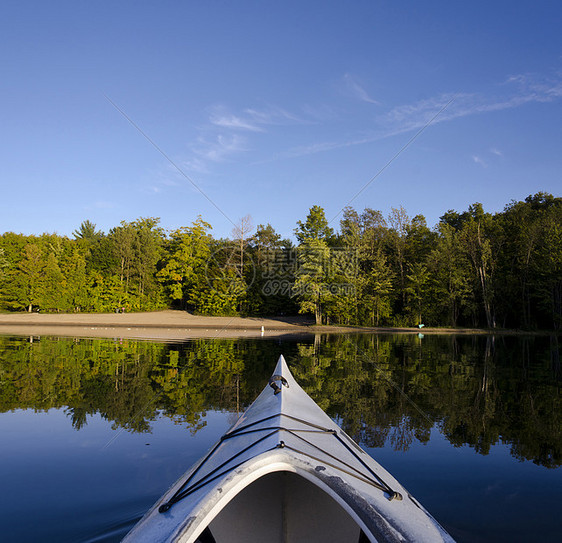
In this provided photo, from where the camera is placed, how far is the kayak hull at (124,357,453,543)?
7.06 ft

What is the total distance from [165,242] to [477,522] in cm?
4424

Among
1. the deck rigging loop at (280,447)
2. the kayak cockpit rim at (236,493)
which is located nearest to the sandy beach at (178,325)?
the deck rigging loop at (280,447)

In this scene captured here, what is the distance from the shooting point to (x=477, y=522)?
134 inches

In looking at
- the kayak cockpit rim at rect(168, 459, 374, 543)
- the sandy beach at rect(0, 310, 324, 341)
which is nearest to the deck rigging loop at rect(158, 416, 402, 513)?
the kayak cockpit rim at rect(168, 459, 374, 543)

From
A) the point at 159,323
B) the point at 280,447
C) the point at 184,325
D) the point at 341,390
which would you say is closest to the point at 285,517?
the point at 280,447

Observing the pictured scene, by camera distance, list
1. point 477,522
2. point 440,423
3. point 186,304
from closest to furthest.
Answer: point 477,522 < point 440,423 < point 186,304

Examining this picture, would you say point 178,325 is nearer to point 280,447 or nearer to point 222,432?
point 222,432

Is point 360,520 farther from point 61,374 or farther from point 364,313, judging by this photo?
point 364,313

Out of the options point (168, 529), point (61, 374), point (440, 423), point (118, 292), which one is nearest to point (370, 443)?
point (440, 423)

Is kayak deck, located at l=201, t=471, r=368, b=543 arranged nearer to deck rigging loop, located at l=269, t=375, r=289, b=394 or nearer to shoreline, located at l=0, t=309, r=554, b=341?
deck rigging loop, located at l=269, t=375, r=289, b=394

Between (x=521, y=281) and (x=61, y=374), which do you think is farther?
(x=521, y=281)

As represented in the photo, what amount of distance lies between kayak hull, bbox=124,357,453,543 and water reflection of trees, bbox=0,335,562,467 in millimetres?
2016

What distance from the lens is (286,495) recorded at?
A: 131 inches

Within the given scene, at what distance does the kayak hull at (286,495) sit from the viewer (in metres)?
2.15
